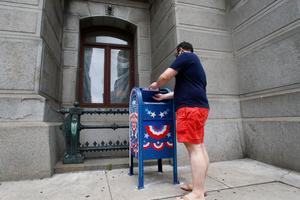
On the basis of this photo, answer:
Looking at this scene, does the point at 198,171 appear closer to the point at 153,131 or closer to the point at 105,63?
the point at 153,131

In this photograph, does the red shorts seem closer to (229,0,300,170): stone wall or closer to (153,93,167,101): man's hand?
(153,93,167,101): man's hand

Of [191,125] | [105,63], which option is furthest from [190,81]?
[105,63]

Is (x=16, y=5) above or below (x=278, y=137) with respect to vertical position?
above

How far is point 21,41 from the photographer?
311 centimetres

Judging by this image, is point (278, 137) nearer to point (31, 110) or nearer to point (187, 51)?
point (187, 51)

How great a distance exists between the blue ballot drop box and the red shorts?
1.70ft

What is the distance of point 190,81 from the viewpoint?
2.16 metres

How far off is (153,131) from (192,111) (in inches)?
27.4

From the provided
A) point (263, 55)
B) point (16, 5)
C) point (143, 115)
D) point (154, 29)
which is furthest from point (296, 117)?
point (16, 5)

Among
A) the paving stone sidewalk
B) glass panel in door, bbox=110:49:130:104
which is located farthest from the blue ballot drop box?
glass panel in door, bbox=110:49:130:104

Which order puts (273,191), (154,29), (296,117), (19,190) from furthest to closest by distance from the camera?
(154,29) < (296,117) < (19,190) < (273,191)

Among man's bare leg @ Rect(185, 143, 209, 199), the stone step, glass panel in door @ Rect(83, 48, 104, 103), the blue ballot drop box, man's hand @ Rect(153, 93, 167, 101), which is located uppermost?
glass panel in door @ Rect(83, 48, 104, 103)

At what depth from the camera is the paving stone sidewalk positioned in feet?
7.07

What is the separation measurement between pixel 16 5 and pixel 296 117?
466cm
